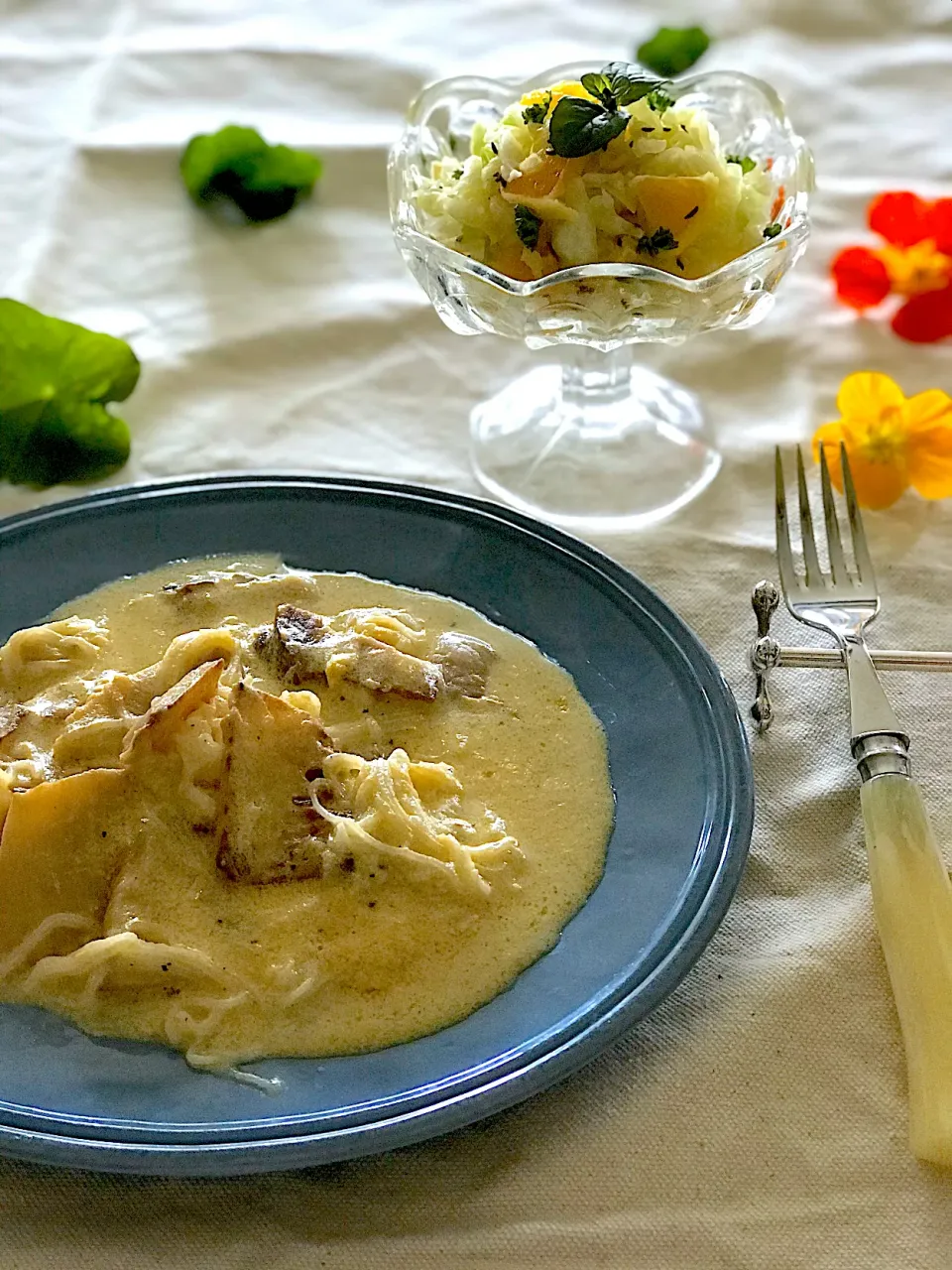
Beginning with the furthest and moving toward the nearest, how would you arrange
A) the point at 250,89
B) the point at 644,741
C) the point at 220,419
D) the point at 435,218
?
1. the point at 250,89
2. the point at 220,419
3. the point at 435,218
4. the point at 644,741

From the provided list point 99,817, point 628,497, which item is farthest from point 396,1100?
point 628,497

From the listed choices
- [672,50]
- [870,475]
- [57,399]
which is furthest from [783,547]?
[672,50]

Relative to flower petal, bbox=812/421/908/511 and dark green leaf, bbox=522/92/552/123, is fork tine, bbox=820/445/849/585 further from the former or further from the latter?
dark green leaf, bbox=522/92/552/123

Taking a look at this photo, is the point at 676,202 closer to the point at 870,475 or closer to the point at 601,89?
the point at 601,89

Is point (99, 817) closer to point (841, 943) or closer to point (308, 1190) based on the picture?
point (308, 1190)

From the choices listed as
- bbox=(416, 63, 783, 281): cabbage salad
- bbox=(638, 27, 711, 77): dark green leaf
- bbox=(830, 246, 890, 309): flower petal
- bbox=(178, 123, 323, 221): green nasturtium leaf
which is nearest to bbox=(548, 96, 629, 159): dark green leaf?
bbox=(416, 63, 783, 281): cabbage salad
